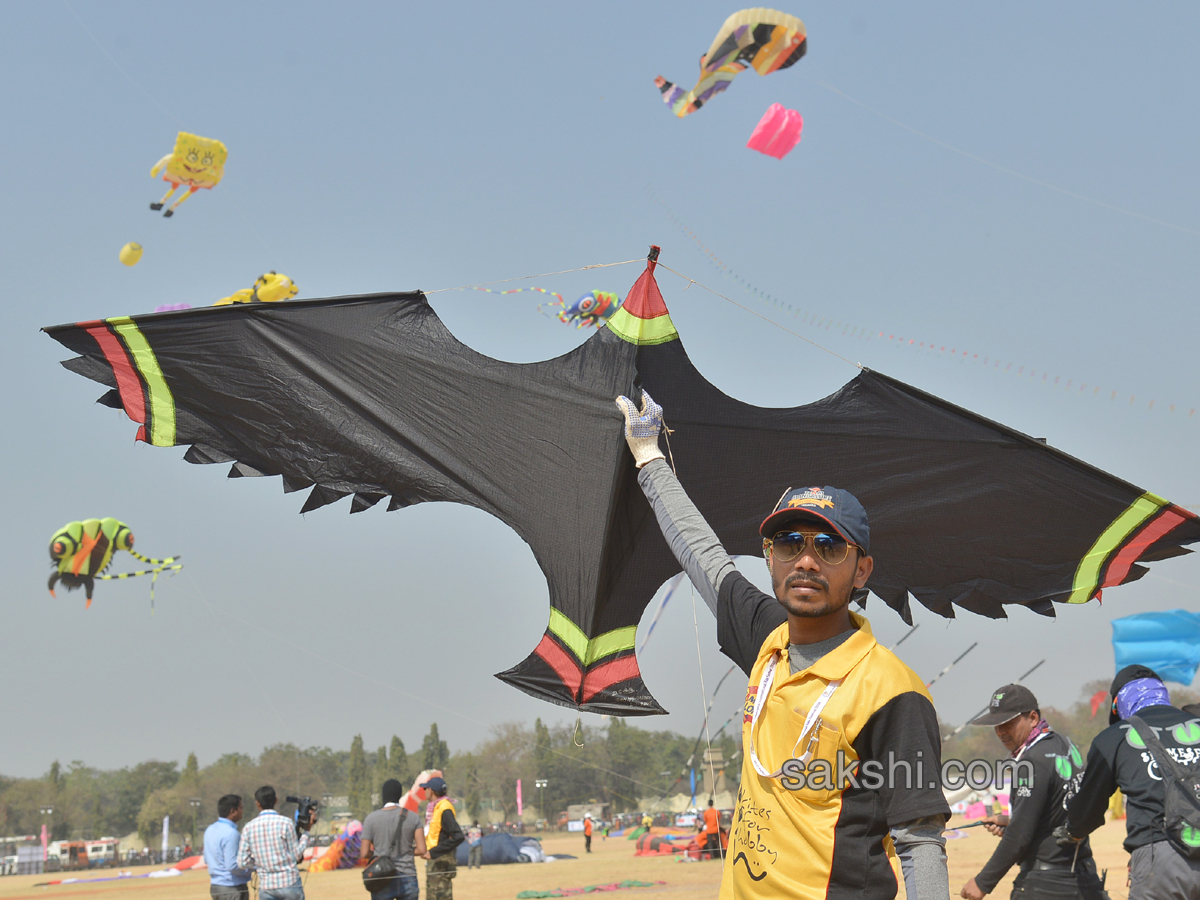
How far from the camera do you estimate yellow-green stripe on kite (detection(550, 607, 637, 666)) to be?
4.70 m

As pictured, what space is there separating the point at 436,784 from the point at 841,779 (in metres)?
8.22

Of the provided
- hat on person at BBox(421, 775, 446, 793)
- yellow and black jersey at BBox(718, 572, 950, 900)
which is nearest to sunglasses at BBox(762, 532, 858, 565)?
yellow and black jersey at BBox(718, 572, 950, 900)

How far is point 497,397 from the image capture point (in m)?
4.44

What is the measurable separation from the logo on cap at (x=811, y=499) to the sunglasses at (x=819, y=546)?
59mm

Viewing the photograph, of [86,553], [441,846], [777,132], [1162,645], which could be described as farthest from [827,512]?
[86,553]

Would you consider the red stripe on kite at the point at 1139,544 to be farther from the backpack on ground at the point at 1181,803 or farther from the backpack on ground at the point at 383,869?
the backpack on ground at the point at 383,869

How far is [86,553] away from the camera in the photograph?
94.7ft

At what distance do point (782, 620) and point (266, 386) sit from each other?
9.29ft

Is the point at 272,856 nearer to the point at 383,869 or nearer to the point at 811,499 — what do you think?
the point at 383,869

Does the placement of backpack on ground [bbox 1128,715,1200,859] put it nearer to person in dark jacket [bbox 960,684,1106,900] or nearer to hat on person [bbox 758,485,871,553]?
person in dark jacket [bbox 960,684,1106,900]

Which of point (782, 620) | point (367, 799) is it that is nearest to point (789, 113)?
point (782, 620)

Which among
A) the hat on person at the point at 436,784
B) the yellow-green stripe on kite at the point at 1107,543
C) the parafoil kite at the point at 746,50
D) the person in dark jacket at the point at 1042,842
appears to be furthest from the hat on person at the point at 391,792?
the parafoil kite at the point at 746,50

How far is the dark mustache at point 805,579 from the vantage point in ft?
6.39

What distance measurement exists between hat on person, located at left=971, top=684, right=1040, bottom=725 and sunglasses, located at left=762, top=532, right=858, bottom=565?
11.0 feet
